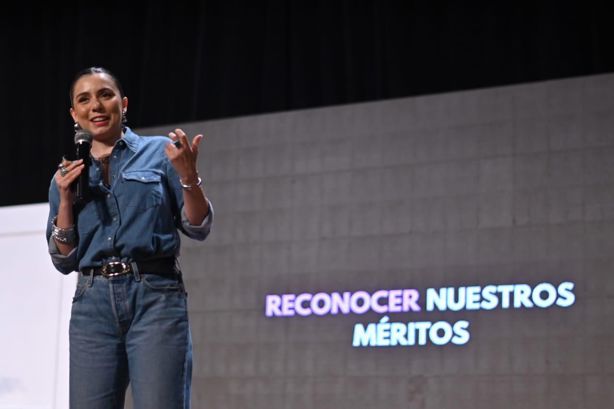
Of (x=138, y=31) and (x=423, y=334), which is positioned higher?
(x=138, y=31)

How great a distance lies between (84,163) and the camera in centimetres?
160


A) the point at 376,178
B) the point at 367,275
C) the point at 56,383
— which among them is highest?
the point at 376,178

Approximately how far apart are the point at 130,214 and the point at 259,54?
431 centimetres

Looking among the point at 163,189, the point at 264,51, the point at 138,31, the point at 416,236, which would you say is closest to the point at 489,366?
the point at 416,236

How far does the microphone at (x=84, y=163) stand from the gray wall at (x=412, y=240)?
3.43 meters

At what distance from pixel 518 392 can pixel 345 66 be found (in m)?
1.97

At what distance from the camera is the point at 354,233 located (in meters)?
5.27

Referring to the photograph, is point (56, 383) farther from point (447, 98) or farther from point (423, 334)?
point (447, 98)

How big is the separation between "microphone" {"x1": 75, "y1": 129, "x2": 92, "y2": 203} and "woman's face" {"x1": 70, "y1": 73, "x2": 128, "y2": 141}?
0.14 ft

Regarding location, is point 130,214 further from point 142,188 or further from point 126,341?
point 126,341

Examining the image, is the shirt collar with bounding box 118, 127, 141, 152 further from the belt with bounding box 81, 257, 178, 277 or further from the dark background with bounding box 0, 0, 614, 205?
the dark background with bounding box 0, 0, 614, 205

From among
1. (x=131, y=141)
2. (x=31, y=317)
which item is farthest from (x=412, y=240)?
(x=131, y=141)

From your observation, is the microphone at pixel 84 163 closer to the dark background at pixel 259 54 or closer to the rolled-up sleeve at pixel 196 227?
the rolled-up sleeve at pixel 196 227

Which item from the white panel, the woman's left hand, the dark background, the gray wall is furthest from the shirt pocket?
the dark background
